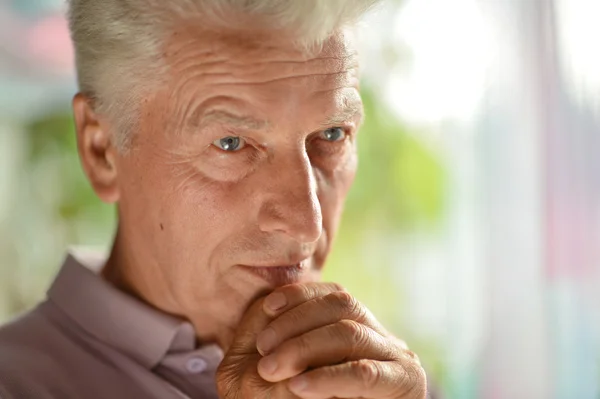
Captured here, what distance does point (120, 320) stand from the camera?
150cm

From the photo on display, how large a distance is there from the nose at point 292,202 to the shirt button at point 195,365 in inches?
13.1

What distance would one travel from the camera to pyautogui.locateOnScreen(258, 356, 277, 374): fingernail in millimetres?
1191

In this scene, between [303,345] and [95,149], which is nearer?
[303,345]

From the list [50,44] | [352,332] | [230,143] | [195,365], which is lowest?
[195,365]

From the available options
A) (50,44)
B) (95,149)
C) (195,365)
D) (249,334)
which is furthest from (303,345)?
(50,44)

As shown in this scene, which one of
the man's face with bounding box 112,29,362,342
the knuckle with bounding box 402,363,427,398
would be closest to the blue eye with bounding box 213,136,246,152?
the man's face with bounding box 112,29,362,342

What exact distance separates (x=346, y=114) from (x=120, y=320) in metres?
0.58

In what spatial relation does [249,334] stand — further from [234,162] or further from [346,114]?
[346,114]

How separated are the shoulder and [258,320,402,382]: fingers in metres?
0.44

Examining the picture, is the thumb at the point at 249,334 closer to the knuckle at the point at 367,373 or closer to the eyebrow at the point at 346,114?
the knuckle at the point at 367,373

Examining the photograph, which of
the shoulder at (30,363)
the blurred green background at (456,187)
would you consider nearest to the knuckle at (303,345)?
the shoulder at (30,363)

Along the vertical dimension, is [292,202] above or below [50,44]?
below

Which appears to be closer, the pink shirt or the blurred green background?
the pink shirt

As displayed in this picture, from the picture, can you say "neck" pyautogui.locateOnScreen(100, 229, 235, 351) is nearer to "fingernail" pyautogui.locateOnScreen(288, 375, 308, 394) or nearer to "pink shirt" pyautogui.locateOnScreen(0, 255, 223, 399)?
"pink shirt" pyautogui.locateOnScreen(0, 255, 223, 399)
